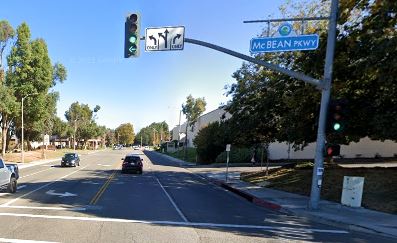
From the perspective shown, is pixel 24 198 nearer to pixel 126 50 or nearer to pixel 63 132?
pixel 126 50

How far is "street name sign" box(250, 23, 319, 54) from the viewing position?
1600 cm

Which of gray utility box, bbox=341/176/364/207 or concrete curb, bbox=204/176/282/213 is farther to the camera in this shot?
concrete curb, bbox=204/176/282/213

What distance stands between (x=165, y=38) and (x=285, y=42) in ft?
13.3

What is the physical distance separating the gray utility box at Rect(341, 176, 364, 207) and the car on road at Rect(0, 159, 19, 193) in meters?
13.7

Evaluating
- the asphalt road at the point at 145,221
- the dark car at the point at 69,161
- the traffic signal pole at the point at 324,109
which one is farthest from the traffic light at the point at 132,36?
the dark car at the point at 69,161

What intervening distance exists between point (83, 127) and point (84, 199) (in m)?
132

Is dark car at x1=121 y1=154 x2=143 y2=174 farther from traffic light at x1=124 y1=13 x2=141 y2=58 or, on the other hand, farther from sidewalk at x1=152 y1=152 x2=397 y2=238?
traffic light at x1=124 y1=13 x2=141 y2=58

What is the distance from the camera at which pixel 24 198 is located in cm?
1848

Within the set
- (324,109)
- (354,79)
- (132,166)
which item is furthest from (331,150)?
(132,166)

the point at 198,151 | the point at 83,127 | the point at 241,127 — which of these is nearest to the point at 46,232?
the point at 241,127

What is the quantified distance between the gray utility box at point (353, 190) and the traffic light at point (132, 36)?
951 cm

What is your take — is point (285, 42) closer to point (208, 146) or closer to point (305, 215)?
point (305, 215)

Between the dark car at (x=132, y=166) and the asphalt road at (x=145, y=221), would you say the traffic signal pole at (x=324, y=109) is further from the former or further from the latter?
the dark car at (x=132, y=166)

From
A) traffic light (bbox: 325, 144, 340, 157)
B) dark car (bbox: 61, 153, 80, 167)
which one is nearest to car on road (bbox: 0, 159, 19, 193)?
traffic light (bbox: 325, 144, 340, 157)
